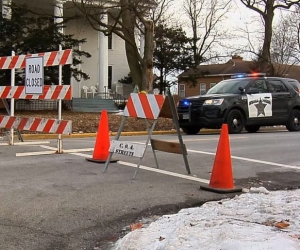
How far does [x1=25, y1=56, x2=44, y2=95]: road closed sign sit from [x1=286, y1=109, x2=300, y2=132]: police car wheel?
10793mm

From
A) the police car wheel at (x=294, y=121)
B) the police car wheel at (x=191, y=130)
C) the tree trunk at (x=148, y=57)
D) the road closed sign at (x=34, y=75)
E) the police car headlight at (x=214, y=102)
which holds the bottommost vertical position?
the police car wheel at (x=191, y=130)

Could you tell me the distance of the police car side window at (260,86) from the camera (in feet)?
52.0

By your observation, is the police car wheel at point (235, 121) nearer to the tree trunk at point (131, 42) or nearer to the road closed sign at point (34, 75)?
the tree trunk at point (131, 42)

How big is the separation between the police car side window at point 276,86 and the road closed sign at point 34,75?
9.58 meters

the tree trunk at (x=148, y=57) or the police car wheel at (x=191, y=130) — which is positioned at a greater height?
the tree trunk at (x=148, y=57)

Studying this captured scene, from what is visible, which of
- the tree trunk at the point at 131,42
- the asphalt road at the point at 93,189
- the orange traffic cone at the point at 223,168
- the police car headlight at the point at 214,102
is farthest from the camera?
the tree trunk at the point at 131,42

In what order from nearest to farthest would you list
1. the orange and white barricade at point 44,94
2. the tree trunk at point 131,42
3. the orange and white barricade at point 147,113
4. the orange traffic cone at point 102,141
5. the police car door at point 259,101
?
the orange and white barricade at point 147,113 → the orange traffic cone at point 102,141 → the orange and white barricade at point 44,94 → the police car door at point 259,101 → the tree trunk at point 131,42

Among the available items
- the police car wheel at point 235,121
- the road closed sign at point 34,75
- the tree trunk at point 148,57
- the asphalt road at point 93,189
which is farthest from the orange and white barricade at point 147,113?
the tree trunk at point 148,57

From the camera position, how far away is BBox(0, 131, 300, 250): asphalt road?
4.55 m

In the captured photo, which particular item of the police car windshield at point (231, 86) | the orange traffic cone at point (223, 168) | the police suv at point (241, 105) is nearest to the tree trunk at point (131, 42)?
the police car windshield at point (231, 86)

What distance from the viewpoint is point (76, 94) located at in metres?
32.0

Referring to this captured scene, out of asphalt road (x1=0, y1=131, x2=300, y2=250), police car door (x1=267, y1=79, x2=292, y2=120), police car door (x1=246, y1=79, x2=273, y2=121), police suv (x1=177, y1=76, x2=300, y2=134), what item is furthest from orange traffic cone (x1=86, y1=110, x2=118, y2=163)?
police car door (x1=267, y1=79, x2=292, y2=120)

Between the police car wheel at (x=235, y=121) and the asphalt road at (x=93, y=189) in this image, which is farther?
the police car wheel at (x=235, y=121)

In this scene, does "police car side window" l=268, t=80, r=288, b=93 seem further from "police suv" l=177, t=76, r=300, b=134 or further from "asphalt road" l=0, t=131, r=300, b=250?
"asphalt road" l=0, t=131, r=300, b=250
